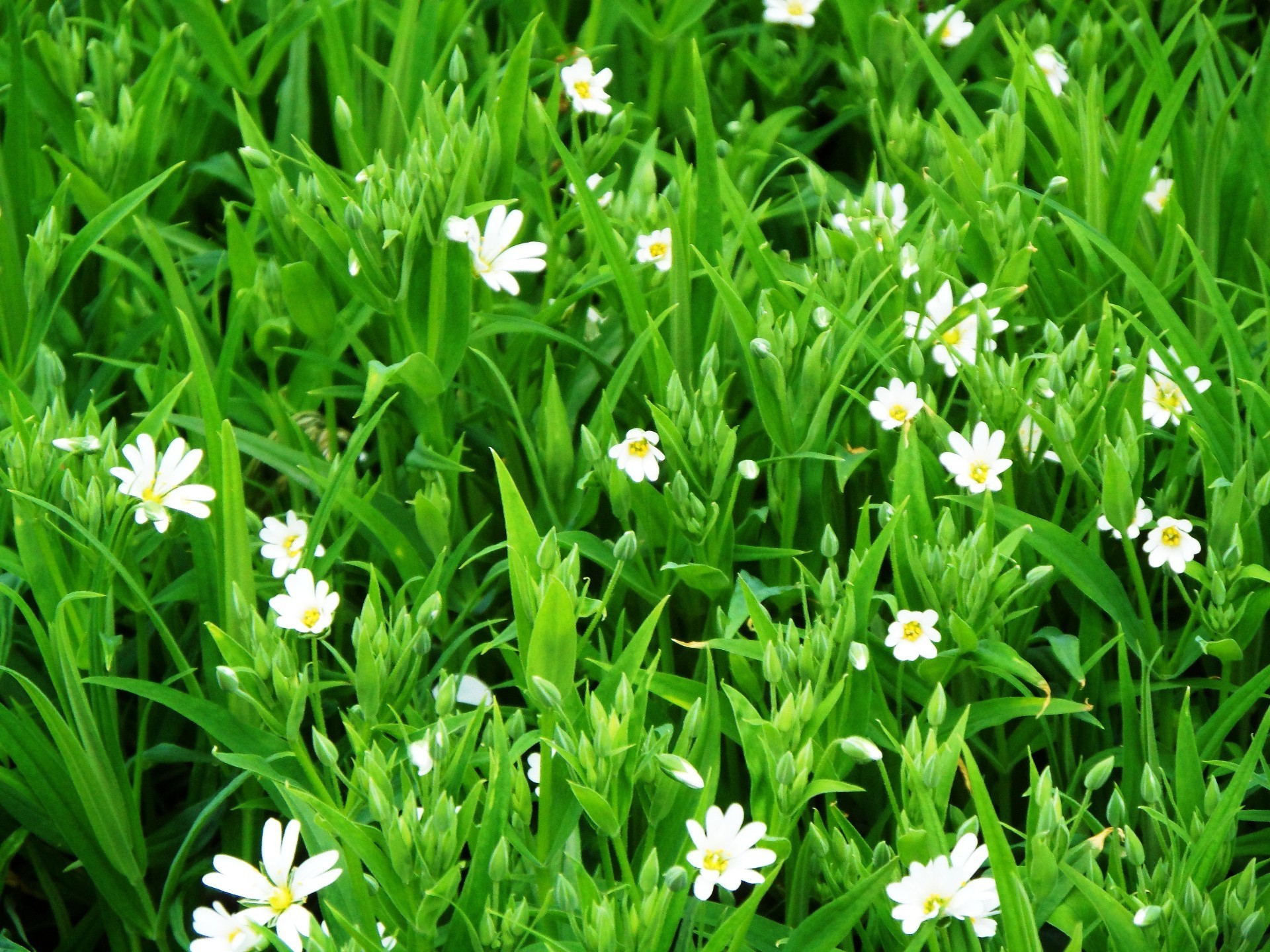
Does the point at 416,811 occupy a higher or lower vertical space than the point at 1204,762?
higher

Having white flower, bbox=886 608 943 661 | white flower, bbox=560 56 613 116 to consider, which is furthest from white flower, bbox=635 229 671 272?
white flower, bbox=886 608 943 661

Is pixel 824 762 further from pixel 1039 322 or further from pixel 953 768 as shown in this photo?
pixel 1039 322

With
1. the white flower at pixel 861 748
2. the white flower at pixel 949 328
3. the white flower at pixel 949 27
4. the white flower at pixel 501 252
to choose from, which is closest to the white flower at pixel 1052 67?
the white flower at pixel 949 27

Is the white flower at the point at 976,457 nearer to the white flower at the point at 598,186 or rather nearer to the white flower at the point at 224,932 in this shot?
the white flower at the point at 598,186

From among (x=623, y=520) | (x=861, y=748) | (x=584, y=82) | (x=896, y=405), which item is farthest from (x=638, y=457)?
(x=584, y=82)

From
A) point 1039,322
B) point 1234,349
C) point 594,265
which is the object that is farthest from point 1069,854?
point 594,265

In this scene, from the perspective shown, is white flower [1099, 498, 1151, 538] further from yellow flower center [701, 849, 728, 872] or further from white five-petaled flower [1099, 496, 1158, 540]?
yellow flower center [701, 849, 728, 872]
